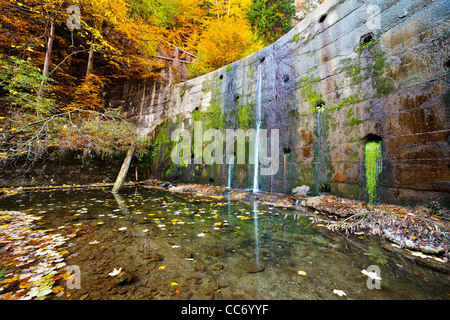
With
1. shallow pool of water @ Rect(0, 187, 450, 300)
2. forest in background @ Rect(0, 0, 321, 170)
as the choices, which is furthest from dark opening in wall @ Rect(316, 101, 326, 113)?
forest in background @ Rect(0, 0, 321, 170)

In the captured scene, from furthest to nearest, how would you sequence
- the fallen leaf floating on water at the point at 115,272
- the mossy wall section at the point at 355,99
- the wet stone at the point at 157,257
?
the mossy wall section at the point at 355,99 → the wet stone at the point at 157,257 → the fallen leaf floating on water at the point at 115,272

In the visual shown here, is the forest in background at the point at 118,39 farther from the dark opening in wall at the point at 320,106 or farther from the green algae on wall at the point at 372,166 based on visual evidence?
the green algae on wall at the point at 372,166

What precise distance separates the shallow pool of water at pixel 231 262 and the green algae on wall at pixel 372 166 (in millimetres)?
1889

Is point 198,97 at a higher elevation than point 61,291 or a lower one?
higher

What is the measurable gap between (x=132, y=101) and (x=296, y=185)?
12962 mm

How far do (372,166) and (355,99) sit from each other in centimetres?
182

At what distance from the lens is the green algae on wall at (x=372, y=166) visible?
403 centimetres

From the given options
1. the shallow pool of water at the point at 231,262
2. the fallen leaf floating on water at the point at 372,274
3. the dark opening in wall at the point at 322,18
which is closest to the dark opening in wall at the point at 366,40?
the dark opening in wall at the point at 322,18

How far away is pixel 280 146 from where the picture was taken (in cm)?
623

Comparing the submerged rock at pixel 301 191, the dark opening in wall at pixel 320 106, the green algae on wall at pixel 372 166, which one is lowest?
the submerged rock at pixel 301 191

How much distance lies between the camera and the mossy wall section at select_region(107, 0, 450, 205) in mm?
3357

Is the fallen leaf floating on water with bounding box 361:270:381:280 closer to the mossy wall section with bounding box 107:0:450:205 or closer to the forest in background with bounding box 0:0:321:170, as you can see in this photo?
the mossy wall section with bounding box 107:0:450:205
